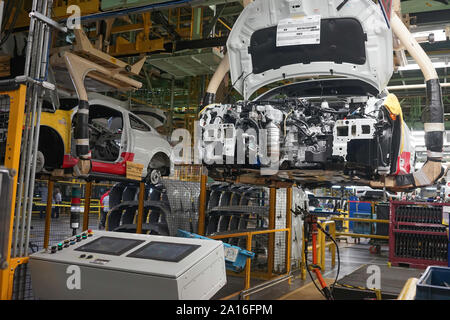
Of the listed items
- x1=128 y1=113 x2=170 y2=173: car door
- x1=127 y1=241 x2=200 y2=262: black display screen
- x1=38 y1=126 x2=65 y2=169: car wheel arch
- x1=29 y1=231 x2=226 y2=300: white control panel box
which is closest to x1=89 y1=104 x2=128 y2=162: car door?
x1=128 y1=113 x2=170 y2=173: car door

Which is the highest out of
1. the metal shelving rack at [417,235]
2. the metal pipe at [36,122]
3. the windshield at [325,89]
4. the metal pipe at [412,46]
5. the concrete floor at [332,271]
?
the metal pipe at [412,46]

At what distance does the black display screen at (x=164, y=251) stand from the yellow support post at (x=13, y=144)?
2.49 feet

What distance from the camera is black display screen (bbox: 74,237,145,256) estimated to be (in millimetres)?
2649

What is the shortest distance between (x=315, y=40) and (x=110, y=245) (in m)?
2.67

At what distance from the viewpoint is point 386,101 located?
3928 mm

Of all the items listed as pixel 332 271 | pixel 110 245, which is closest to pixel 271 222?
pixel 332 271

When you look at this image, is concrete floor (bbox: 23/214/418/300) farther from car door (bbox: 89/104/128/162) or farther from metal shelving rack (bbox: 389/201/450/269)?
car door (bbox: 89/104/128/162)

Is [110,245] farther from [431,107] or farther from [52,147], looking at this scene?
[52,147]

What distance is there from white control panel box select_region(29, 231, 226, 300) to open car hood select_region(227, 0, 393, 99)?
2374 millimetres

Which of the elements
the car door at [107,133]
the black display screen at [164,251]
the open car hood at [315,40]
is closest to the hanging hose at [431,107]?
the open car hood at [315,40]

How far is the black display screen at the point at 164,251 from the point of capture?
8.04 ft

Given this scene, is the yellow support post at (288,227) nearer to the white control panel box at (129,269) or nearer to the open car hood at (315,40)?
the open car hood at (315,40)

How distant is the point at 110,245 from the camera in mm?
2768

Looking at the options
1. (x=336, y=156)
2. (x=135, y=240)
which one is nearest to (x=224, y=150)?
(x=336, y=156)
